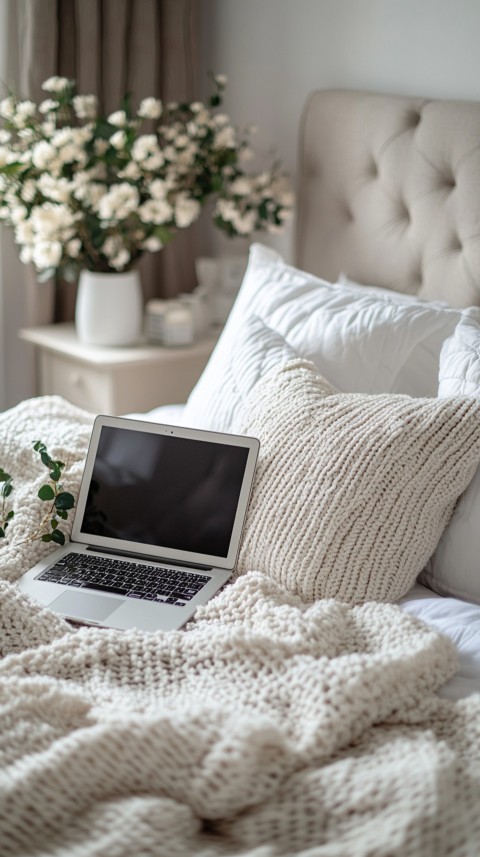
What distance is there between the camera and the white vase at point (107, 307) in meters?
2.44

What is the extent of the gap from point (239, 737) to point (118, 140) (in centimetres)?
168

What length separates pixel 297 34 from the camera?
2480 millimetres

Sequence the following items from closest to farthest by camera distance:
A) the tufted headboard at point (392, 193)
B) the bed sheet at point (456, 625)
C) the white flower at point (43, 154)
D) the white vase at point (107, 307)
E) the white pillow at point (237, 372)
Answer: the bed sheet at point (456, 625)
the white pillow at point (237, 372)
the tufted headboard at point (392, 193)
the white flower at point (43, 154)
the white vase at point (107, 307)

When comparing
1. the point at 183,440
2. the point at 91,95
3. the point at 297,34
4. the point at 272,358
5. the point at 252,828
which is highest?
the point at 297,34

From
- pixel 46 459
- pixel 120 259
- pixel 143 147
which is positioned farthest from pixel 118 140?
pixel 46 459

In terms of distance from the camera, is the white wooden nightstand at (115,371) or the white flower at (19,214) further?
the white wooden nightstand at (115,371)

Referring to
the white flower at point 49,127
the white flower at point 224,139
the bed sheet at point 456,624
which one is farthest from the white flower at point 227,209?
the bed sheet at point 456,624

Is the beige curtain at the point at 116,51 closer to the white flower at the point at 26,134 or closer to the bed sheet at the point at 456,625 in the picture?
the white flower at the point at 26,134

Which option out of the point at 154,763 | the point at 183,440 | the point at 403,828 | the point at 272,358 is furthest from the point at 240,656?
the point at 272,358

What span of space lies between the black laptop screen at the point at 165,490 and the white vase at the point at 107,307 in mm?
945

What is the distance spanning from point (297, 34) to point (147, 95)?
18.6 inches

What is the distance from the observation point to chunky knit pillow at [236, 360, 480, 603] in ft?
4.42

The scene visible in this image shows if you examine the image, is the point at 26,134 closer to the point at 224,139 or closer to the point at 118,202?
the point at 118,202

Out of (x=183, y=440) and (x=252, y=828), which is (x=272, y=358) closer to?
(x=183, y=440)
